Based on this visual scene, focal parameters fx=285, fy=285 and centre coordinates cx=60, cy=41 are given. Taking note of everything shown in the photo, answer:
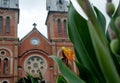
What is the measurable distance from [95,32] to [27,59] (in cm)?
2117

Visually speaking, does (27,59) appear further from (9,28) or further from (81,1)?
(81,1)

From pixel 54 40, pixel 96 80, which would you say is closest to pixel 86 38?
pixel 96 80

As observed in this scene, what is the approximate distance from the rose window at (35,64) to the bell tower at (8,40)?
92cm

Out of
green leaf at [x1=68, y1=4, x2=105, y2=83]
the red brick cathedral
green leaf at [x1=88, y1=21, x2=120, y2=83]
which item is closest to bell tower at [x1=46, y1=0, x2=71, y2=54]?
the red brick cathedral

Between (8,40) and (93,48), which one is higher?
(8,40)

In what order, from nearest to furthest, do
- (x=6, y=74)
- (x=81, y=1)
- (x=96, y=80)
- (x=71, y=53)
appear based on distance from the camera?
(x=81, y=1), (x=96, y=80), (x=71, y=53), (x=6, y=74)

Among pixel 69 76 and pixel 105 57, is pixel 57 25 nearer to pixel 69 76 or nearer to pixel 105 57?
pixel 69 76

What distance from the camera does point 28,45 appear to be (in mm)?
22750

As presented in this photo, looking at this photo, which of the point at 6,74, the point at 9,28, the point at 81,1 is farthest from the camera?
the point at 9,28

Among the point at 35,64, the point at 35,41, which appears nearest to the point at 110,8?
the point at 35,64

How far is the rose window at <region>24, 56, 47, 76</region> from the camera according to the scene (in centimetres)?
2172

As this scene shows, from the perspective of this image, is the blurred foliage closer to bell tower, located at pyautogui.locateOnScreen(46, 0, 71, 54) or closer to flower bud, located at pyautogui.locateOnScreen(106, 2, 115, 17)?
→ flower bud, located at pyautogui.locateOnScreen(106, 2, 115, 17)

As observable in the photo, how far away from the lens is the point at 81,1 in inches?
30.0

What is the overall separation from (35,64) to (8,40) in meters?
2.82
